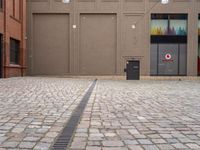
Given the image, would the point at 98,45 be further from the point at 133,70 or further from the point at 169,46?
the point at 133,70

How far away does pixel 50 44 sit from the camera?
3641 centimetres

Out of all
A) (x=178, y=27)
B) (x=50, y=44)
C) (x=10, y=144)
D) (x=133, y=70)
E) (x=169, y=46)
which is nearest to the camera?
(x=10, y=144)

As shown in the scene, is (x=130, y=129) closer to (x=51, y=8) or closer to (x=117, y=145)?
(x=117, y=145)

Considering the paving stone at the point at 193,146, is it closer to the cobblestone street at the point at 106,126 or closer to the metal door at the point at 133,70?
the cobblestone street at the point at 106,126

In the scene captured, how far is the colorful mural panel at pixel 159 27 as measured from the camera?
3678 cm

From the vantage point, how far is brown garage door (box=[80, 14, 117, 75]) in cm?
3641

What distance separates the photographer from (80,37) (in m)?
36.5

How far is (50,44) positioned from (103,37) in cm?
544

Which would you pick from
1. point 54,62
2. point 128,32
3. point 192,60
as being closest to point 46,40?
point 54,62

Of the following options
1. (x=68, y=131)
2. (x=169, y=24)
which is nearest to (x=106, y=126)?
(x=68, y=131)

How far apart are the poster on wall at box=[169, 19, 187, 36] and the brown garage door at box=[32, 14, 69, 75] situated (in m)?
10.9

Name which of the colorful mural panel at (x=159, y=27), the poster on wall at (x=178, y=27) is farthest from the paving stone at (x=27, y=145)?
the poster on wall at (x=178, y=27)

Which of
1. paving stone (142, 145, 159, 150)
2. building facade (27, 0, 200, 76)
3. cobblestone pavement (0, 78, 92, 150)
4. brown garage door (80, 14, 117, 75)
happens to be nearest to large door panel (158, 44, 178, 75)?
building facade (27, 0, 200, 76)

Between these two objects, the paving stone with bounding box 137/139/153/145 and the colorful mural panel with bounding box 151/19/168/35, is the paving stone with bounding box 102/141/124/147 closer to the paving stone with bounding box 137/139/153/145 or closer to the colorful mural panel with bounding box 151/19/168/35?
the paving stone with bounding box 137/139/153/145
